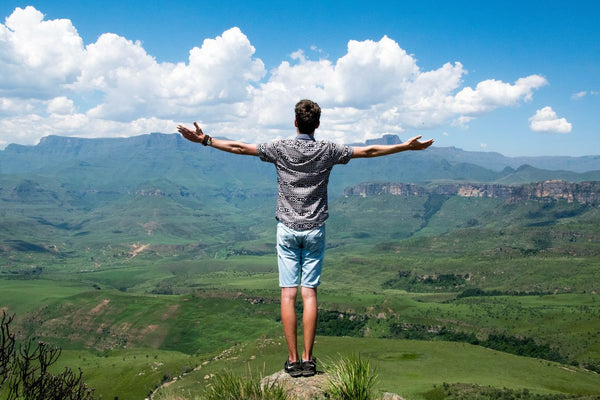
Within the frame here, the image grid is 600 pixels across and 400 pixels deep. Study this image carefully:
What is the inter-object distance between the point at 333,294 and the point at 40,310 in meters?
98.8

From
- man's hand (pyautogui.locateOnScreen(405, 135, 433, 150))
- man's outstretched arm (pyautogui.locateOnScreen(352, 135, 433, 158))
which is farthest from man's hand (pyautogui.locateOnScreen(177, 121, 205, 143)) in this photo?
man's hand (pyautogui.locateOnScreen(405, 135, 433, 150))

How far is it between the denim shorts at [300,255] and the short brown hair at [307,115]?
193 cm

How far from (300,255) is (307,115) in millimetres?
2705

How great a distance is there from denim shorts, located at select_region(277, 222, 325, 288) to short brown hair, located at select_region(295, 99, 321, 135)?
193 cm

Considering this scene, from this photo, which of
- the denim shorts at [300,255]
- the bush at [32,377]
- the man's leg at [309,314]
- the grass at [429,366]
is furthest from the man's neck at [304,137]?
the grass at [429,366]

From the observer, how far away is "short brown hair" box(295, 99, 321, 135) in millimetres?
8711

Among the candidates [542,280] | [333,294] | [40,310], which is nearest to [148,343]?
[40,310]

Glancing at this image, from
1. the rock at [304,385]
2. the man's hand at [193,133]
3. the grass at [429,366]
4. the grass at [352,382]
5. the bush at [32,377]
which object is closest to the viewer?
the grass at [352,382]

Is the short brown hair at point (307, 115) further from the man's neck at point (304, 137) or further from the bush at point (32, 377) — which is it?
the bush at point (32, 377)

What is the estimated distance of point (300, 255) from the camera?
9.08 meters

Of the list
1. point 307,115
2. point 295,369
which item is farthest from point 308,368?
point 307,115

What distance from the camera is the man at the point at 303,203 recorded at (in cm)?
877

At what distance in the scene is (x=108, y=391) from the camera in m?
78.8

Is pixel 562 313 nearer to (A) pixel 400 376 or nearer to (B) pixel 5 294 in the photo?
(A) pixel 400 376
